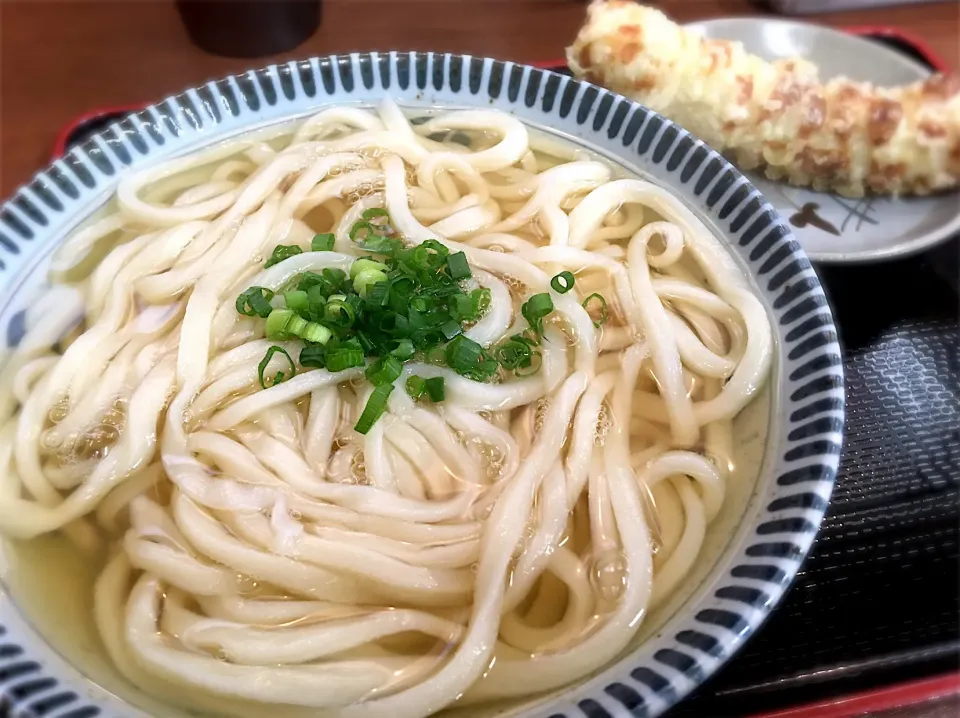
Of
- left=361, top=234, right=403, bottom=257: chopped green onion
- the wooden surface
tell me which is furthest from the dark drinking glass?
left=361, top=234, right=403, bottom=257: chopped green onion

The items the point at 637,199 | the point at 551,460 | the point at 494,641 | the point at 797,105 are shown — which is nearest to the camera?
the point at 494,641

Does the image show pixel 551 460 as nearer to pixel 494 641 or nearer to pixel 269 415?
pixel 494 641

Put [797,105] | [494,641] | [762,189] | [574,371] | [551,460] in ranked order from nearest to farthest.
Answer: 1. [494,641]
2. [551,460]
3. [574,371]
4. [797,105]
5. [762,189]

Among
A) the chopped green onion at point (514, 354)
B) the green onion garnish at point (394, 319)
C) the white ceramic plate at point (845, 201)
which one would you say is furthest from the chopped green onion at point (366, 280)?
the white ceramic plate at point (845, 201)

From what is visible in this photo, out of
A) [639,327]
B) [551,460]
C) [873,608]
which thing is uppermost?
[639,327]

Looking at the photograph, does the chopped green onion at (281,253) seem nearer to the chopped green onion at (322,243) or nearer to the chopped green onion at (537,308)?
the chopped green onion at (322,243)

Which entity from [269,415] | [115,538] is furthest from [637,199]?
[115,538]
